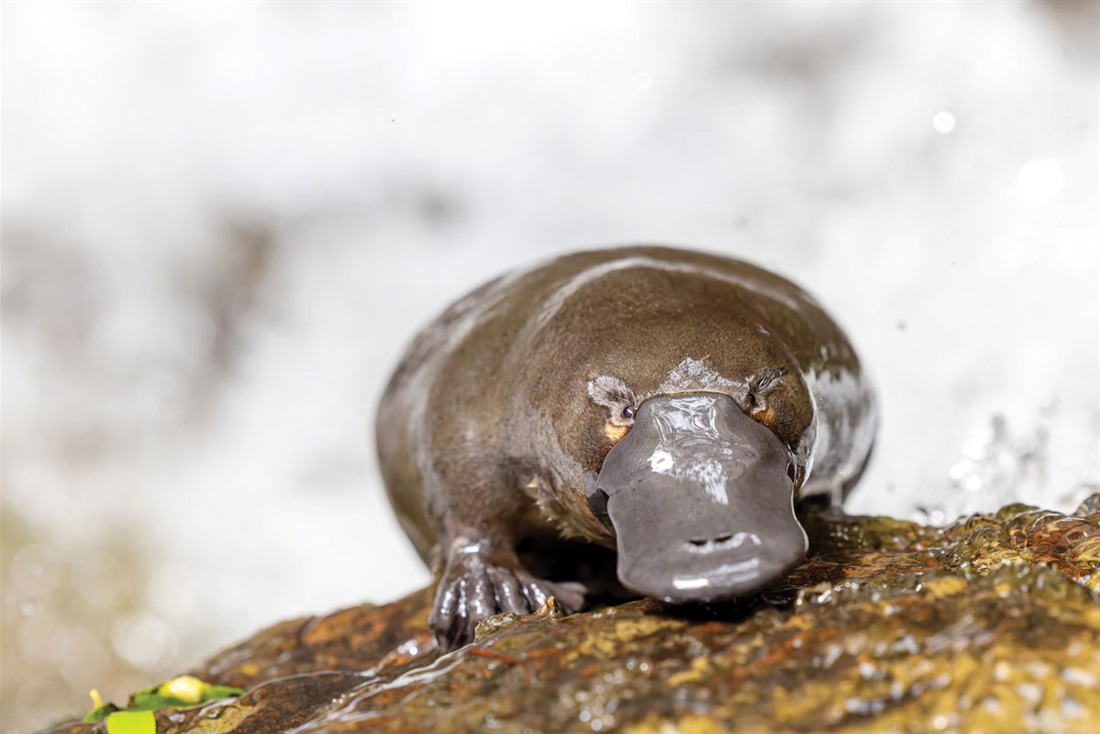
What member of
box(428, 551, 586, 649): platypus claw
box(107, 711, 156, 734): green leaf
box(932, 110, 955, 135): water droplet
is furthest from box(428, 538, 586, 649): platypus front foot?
box(932, 110, 955, 135): water droplet

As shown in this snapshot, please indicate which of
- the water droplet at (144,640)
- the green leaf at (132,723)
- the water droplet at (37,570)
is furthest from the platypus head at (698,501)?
the water droplet at (37,570)

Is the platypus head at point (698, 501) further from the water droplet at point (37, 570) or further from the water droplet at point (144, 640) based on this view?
the water droplet at point (37, 570)

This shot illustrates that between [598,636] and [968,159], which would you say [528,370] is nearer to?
[598,636]

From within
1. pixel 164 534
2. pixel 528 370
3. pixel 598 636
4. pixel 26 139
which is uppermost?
pixel 26 139

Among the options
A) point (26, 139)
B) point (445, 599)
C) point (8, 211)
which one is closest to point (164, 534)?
point (8, 211)

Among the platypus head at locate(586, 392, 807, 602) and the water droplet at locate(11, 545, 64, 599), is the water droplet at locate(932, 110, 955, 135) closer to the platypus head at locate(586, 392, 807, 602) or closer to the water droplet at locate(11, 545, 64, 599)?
the platypus head at locate(586, 392, 807, 602)
